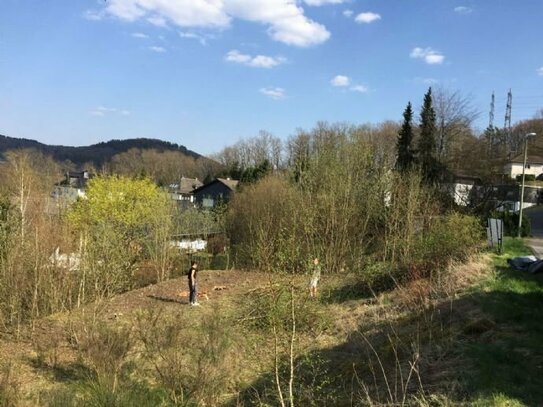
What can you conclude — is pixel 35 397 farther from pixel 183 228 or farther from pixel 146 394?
pixel 183 228

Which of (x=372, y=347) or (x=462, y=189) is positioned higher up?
(x=462, y=189)

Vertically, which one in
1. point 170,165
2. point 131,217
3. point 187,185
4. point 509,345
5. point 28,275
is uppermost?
point 170,165

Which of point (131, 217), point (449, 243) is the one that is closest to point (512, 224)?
point (449, 243)

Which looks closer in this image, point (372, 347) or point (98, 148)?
point (372, 347)

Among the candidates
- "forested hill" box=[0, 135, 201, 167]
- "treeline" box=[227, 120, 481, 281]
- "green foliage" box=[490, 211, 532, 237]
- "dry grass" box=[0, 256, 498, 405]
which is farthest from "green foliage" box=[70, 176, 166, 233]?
"forested hill" box=[0, 135, 201, 167]

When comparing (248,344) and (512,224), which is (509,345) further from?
(512,224)

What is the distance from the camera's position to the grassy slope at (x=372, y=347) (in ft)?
24.0

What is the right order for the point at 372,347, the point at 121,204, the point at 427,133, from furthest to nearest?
the point at 427,133 → the point at 121,204 → the point at 372,347

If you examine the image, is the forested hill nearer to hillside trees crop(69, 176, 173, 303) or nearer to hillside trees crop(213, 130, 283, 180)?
hillside trees crop(213, 130, 283, 180)

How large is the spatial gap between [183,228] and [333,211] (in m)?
11.2

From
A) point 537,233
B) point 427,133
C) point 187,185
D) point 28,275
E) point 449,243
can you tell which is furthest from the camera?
point 187,185

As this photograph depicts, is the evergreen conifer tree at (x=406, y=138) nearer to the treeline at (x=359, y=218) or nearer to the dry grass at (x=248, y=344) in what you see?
the treeline at (x=359, y=218)

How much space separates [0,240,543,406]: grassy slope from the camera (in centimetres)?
731

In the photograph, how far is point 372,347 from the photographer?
8273 millimetres
